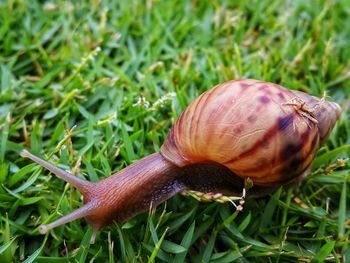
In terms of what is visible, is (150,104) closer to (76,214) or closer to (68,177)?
(68,177)

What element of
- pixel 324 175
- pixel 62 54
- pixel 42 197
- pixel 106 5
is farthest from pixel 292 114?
pixel 106 5

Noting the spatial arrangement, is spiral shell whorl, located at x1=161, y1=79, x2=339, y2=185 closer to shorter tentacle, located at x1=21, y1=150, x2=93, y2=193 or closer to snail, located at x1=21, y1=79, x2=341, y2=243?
snail, located at x1=21, y1=79, x2=341, y2=243

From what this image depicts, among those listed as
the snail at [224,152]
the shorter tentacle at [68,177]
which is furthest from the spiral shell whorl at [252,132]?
the shorter tentacle at [68,177]

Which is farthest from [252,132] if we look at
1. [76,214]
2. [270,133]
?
[76,214]

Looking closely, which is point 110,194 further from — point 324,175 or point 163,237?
point 324,175

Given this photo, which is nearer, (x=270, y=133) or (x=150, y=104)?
(x=270, y=133)

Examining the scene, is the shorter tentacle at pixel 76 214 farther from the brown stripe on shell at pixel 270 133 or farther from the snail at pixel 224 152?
the brown stripe on shell at pixel 270 133

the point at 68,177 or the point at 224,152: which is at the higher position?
the point at 68,177
